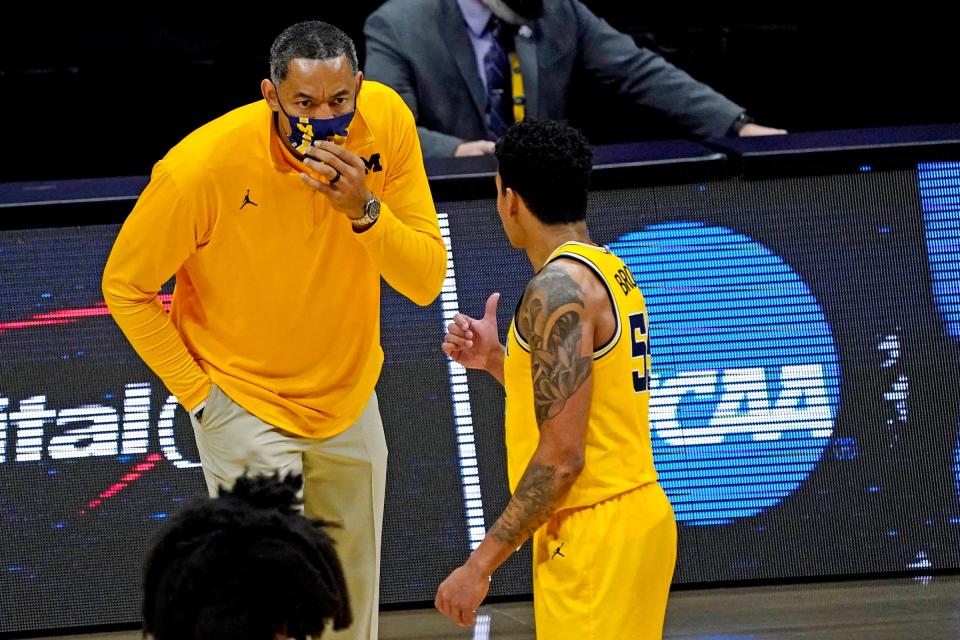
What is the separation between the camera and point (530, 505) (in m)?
2.87

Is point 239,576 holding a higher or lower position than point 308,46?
lower

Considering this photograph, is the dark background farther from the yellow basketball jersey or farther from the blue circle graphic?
the yellow basketball jersey

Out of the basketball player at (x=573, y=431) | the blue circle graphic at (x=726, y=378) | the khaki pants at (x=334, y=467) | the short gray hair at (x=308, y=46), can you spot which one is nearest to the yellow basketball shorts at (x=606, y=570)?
the basketball player at (x=573, y=431)

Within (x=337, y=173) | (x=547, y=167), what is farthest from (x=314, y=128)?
(x=547, y=167)

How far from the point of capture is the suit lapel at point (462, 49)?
5422 millimetres

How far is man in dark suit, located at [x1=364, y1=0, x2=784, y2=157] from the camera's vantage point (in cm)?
542

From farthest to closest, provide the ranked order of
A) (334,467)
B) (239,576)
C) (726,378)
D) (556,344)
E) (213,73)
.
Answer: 1. (213,73)
2. (726,378)
3. (334,467)
4. (556,344)
5. (239,576)

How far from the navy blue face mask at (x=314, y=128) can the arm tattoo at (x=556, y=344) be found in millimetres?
775

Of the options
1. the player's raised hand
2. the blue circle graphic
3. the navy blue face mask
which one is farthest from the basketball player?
the blue circle graphic

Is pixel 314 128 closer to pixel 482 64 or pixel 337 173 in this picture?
pixel 337 173

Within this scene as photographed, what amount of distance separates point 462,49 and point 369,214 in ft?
7.59

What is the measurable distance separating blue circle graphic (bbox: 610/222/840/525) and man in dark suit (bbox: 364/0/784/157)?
1.05 m

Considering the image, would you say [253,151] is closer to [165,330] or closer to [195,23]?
[165,330]

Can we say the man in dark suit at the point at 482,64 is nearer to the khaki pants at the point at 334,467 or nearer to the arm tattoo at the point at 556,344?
the khaki pants at the point at 334,467
